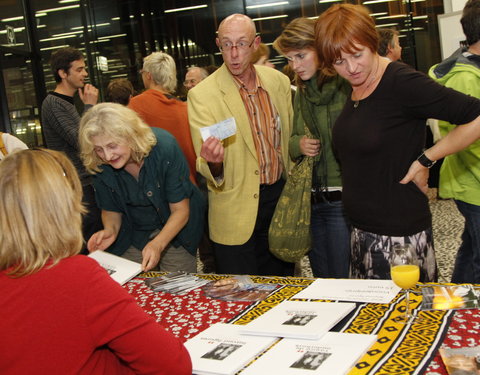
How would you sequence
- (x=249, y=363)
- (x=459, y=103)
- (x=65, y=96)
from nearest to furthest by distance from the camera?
(x=249, y=363) < (x=459, y=103) < (x=65, y=96)

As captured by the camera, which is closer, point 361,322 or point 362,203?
point 361,322

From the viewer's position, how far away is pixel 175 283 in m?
2.14

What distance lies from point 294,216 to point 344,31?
0.92 m

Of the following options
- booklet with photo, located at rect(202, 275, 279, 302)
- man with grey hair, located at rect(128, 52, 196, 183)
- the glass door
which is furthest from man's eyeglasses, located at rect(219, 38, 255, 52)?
the glass door

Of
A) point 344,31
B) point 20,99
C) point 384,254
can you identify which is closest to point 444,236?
point 384,254

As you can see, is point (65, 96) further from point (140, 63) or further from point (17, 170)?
point (140, 63)

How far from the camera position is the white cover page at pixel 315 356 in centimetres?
131

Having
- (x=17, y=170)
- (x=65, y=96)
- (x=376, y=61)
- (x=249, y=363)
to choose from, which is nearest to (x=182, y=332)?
(x=249, y=363)

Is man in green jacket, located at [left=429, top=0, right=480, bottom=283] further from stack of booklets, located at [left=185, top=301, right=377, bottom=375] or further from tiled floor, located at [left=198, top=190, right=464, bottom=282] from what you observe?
stack of booklets, located at [left=185, top=301, right=377, bottom=375]

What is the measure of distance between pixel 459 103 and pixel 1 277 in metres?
1.46

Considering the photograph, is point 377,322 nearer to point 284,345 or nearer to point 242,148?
point 284,345

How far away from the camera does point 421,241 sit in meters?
2.03

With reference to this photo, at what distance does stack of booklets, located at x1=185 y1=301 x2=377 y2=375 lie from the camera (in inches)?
52.9

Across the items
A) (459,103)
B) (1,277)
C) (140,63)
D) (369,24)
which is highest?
(140,63)
